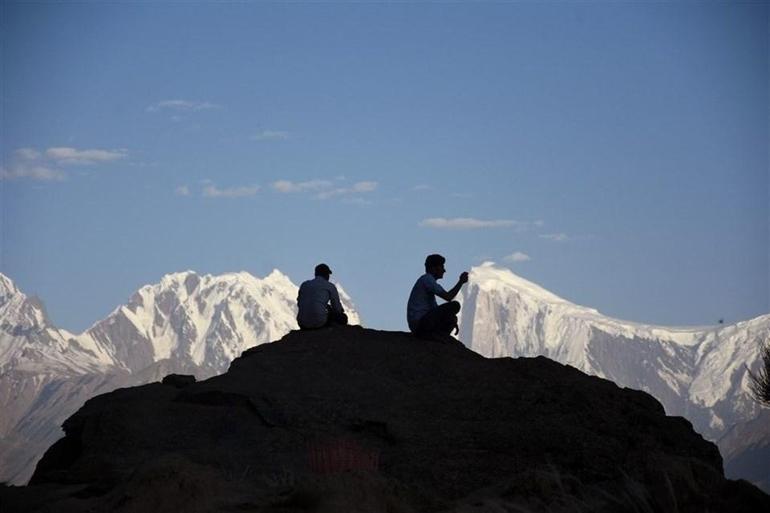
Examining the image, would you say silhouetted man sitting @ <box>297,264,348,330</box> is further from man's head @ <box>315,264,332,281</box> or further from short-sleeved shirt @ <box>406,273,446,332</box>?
short-sleeved shirt @ <box>406,273,446,332</box>

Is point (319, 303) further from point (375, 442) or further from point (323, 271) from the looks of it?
point (375, 442)

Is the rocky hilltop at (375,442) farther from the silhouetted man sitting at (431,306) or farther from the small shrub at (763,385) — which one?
the small shrub at (763,385)

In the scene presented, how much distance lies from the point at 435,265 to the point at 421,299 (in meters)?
0.63

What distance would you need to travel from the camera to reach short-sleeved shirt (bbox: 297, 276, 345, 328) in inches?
842

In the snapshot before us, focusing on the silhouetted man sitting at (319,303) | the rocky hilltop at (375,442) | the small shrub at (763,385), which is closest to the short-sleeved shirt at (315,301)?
the silhouetted man sitting at (319,303)

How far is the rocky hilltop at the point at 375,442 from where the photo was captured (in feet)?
37.7

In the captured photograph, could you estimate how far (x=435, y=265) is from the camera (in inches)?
808

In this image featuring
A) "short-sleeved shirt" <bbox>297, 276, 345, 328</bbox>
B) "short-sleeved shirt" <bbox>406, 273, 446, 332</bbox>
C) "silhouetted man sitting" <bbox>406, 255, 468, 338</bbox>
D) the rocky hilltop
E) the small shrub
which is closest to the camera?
the rocky hilltop

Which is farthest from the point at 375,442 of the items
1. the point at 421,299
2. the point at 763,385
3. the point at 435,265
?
the point at 763,385

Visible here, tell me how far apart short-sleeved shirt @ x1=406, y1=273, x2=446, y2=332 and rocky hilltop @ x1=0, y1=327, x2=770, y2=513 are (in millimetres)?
669

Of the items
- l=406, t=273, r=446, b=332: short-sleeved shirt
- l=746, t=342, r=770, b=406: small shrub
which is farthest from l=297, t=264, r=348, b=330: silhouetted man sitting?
l=746, t=342, r=770, b=406: small shrub

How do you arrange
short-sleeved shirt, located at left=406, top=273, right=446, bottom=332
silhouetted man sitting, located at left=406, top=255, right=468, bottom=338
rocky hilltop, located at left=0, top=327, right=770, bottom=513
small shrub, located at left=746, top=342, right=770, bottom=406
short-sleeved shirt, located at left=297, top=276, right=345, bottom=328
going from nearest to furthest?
rocky hilltop, located at left=0, top=327, right=770, bottom=513 → silhouetted man sitting, located at left=406, top=255, right=468, bottom=338 → short-sleeved shirt, located at left=406, top=273, right=446, bottom=332 → short-sleeved shirt, located at left=297, top=276, right=345, bottom=328 → small shrub, located at left=746, top=342, right=770, bottom=406

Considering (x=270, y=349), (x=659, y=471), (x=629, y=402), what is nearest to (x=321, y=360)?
(x=270, y=349)

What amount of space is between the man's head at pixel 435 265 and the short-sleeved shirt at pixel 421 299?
103 millimetres
